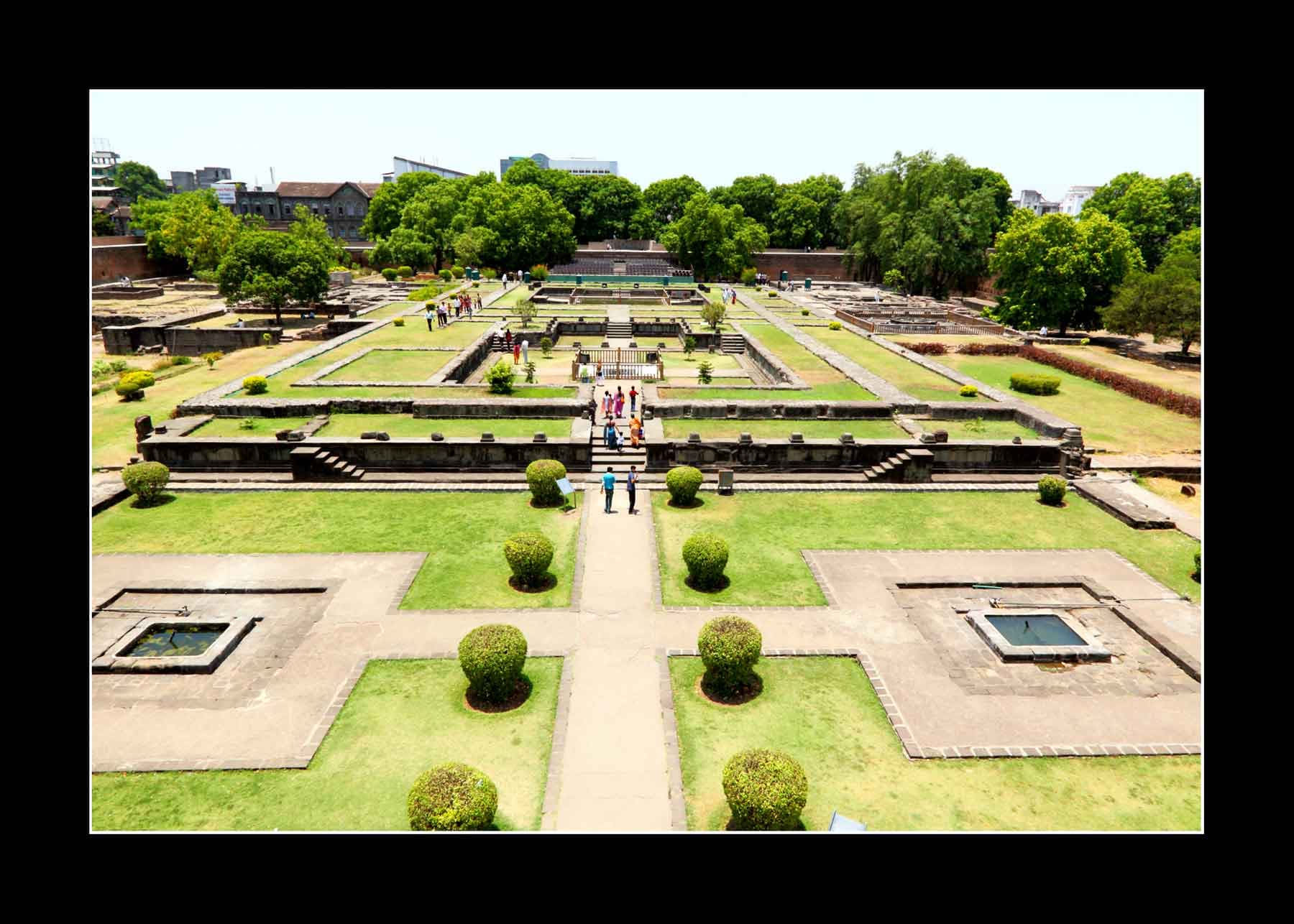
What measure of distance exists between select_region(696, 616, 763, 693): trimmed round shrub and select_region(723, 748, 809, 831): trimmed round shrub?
7.23ft

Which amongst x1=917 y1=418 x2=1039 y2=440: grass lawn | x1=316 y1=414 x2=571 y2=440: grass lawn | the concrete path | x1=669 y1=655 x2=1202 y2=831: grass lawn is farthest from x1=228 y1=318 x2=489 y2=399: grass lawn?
x1=669 y1=655 x2=1202 y2=831: grass lawn

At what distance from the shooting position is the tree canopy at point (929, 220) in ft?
196

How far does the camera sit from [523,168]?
3551 inches

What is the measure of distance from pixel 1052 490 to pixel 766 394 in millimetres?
10485

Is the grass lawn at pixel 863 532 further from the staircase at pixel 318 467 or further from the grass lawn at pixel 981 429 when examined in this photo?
the staircase at pixel 318 467

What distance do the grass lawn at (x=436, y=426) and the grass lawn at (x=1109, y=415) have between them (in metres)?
18.1

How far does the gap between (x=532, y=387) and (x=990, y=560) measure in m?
17.7

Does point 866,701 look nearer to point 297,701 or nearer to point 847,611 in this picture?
point 847,611

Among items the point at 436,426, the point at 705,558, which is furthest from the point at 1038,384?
the point at 436,426

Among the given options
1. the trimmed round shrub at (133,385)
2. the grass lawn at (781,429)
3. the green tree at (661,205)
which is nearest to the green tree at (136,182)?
the green tree at (661,205)

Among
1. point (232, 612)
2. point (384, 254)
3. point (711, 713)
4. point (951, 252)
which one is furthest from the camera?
point (384, 254)

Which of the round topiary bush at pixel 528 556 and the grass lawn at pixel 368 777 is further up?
the round topiary bush at pixel 528 556

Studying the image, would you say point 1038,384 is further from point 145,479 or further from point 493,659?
point 145,479

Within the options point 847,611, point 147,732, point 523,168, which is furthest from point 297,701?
point 523,168
